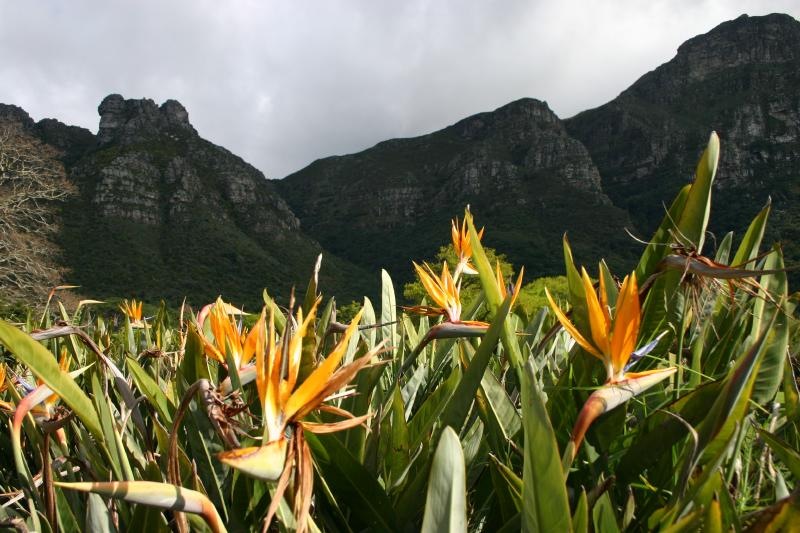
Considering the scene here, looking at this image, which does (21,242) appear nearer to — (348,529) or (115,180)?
(348,529)

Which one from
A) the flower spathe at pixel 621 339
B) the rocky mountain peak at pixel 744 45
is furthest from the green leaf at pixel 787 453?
the rocky mountain peak at pixel 744 45

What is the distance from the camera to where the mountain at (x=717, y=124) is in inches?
1802

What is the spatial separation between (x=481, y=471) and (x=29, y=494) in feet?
1.87

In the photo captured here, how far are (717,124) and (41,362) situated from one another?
62.9 metres

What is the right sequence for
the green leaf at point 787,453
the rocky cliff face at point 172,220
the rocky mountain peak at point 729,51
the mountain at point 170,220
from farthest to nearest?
the rocky mountain peak at point 729,51 < the rocky cliff face at point 172,220 < the mountain at point 170,220 < the green leaf at point 787,453

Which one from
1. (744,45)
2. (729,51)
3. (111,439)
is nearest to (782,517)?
(111,439)

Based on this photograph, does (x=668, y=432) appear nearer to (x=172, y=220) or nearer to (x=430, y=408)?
(x=430, y=408)

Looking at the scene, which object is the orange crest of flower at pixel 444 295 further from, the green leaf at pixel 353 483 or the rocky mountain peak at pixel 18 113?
the rocky mountain peak at pixel 18 113

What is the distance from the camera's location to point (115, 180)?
137ft

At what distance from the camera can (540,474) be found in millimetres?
423

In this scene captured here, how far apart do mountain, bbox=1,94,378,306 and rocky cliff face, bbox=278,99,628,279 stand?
11346mm

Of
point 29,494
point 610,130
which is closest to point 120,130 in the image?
point 610,130

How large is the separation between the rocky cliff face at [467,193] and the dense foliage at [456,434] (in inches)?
1633

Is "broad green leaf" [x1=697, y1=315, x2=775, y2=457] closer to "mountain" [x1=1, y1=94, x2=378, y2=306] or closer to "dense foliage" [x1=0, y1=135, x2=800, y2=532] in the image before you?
"dense foliage" [x1=0, y1=135, x2=800, y2=532]
